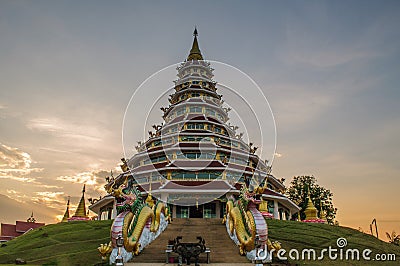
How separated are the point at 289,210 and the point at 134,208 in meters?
22.2

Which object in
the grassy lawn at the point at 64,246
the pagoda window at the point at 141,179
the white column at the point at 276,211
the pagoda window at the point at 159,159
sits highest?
the pagoda window at the point at 159,159

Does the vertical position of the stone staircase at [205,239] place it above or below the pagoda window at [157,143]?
below

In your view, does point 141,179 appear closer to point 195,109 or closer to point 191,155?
point 191,155

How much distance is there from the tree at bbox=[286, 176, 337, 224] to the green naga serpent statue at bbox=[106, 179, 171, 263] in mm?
31112

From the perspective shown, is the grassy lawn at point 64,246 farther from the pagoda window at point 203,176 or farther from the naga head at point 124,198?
the pagoda window at point 203,176

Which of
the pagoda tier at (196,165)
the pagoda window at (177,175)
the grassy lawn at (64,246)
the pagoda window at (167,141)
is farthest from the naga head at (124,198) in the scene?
the pagoda window at (167,141)

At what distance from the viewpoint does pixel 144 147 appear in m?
30.2

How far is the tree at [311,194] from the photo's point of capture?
42.1m

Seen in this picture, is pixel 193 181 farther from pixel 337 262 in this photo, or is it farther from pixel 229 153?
pixel 337 262

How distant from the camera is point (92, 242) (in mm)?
16969

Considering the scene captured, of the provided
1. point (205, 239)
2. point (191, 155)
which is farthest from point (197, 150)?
point (205, 239)

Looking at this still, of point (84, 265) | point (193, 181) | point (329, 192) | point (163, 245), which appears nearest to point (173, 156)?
point (193, 181)

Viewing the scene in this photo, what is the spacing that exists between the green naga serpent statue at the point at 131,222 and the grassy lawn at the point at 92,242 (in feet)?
6.07

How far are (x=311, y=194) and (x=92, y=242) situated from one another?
33145 millimetres
